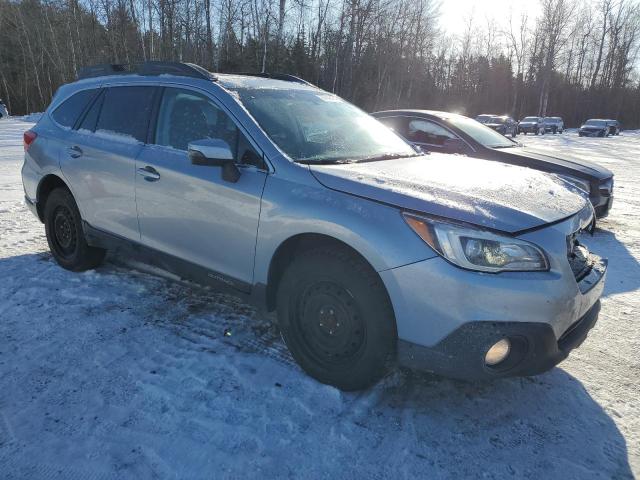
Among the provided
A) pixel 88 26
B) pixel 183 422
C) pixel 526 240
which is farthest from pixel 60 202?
pixel 88 26

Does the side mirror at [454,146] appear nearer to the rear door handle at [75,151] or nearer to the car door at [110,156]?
the car door at [110,156]

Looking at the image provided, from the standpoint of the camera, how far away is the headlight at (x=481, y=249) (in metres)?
2.20

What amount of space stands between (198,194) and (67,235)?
6.71ft

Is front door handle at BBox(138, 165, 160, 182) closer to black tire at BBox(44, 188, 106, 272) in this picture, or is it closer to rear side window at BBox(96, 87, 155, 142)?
rear side window at BBox(96, 87, 155, 142)

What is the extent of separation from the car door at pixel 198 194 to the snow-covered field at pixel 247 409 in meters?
0.58

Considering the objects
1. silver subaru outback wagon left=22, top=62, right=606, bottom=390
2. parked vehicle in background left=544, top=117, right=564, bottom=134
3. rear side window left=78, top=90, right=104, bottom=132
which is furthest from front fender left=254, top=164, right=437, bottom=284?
parked vehicle in background left=544, top=117, right=564, bottom=134

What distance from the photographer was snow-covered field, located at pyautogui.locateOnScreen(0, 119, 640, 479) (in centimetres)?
218

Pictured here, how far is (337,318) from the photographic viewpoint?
8.59ft

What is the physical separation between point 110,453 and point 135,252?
187cm

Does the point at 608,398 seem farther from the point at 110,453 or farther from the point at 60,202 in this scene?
the point at 60,202

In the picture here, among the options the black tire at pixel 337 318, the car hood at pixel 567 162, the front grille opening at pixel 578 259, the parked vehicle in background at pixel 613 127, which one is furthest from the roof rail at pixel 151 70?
the parked vehicle in background at pixel 613 127

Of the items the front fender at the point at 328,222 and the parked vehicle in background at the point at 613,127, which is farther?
the parked vehicle in background at the point at 613,127

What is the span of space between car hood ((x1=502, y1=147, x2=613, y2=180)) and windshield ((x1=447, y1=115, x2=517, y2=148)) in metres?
0.20

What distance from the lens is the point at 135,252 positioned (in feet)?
12.3
